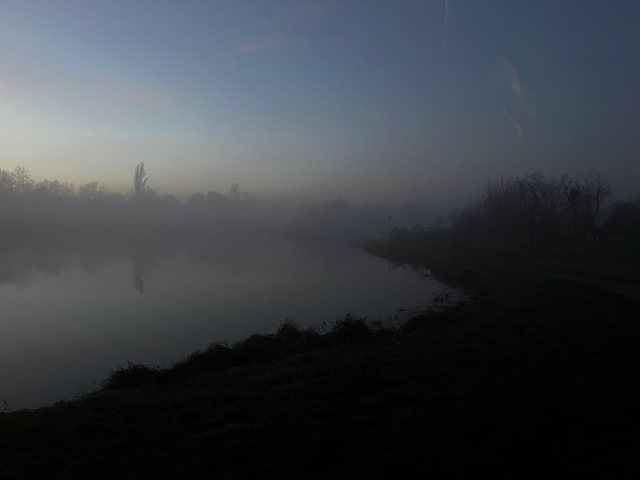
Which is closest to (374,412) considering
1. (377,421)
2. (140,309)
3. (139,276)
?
(377,421)

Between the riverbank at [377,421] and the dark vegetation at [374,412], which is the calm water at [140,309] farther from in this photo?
the riverbank at [377,421]

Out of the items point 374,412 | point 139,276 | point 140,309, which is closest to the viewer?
point 374,412

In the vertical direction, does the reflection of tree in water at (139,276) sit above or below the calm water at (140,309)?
above

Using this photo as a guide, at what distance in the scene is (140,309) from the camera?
22.1 meters

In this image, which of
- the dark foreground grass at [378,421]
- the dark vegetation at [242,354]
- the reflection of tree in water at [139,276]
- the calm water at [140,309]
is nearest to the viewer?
the dark foreground grass at [378,421]

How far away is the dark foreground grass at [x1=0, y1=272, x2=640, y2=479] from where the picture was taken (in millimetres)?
5055

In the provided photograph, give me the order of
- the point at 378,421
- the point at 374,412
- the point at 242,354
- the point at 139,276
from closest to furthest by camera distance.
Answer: the point at 378,421
the point at 374,412
the point at 242,354
the point at 139,276

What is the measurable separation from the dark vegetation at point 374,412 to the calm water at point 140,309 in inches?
112

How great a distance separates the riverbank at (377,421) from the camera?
507 cm

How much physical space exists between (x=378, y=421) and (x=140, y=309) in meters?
18.7

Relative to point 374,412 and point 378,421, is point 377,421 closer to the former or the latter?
point 378,421

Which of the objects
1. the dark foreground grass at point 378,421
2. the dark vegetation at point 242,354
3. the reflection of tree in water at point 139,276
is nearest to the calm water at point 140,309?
the reflection of tree in water at point 139,276

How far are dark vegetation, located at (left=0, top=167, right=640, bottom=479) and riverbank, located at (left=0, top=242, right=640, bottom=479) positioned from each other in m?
0.02

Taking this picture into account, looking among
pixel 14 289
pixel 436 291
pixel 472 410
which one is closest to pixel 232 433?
pixel 472 410
